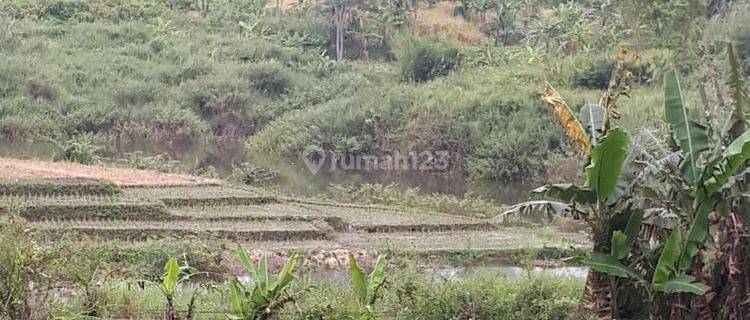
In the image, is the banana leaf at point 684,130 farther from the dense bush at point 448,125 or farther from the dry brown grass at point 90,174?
the dense bush at point 448,125

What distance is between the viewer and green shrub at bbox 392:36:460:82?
97.5 ft

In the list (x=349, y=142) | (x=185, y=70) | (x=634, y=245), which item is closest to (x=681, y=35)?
(x=349, y=142)

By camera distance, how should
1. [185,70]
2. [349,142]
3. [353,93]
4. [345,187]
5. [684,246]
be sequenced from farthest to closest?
[185,70]
[353,93]
[349,142]
[345,187]
[684,246]

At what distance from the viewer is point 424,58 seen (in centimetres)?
2994

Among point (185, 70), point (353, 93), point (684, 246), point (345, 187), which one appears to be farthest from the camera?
point (185, 70)

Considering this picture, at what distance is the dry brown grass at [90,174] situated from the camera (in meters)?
14.1

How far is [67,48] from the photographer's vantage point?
31438mm

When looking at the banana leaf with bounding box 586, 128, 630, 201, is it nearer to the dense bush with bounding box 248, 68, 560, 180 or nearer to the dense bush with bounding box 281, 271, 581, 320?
the dense bush with bounding box 281, 271, 581, 320

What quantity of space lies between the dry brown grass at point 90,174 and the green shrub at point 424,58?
1406 cm

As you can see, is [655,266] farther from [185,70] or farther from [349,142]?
[185,70]

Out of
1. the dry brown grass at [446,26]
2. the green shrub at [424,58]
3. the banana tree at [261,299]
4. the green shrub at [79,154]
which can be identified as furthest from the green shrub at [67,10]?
the banana tree at [261,299]

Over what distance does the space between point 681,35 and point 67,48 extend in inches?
759

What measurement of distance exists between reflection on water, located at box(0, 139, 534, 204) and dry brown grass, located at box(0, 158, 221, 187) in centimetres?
295

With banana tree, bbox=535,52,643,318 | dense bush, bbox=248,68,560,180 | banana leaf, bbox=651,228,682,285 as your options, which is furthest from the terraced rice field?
dense bush, bbox=248,68,560,180
